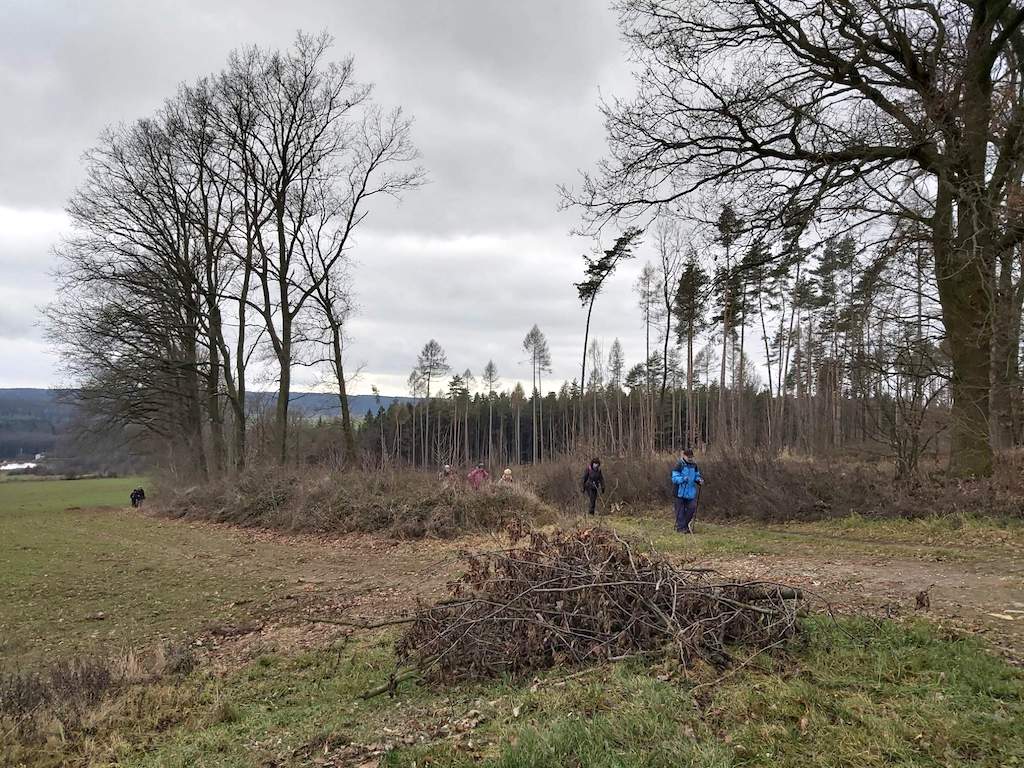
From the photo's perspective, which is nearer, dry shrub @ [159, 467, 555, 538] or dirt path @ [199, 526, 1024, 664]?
dirt path @ [199, 526, 1024, 664]

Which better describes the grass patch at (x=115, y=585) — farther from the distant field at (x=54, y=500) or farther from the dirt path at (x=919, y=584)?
the distant field at (x=54, y=500)

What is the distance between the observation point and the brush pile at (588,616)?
15.6 feet

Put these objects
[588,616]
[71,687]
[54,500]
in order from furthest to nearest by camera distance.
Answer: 1. [54,500]
2. [71,687]
3. [588,616]

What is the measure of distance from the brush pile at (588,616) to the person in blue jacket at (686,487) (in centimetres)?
666

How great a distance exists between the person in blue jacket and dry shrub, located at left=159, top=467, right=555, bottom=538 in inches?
139

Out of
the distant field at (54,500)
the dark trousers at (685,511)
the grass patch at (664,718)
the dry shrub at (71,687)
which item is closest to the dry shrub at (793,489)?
the dark trousers at (685,511)

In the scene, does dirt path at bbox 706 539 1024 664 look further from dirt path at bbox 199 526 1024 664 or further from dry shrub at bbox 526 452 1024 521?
dry shrub at bbox 526 452 1024 521

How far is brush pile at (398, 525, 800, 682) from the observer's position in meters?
4.77

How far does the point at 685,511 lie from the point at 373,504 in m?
7.86

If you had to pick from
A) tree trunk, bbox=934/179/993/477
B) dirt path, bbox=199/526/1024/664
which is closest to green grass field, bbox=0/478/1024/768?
dirt path, bbox=199/526/1024/664

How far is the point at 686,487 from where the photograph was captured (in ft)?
40.9

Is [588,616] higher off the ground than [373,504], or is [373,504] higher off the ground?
[588,616]

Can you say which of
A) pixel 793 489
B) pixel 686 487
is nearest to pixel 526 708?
pixel 686 487

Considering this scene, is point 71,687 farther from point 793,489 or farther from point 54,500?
point 54,500
